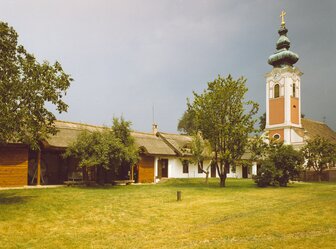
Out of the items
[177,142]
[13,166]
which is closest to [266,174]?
[177,142]

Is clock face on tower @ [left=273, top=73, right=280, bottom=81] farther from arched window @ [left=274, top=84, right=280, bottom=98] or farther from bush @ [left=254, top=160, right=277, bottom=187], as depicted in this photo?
bush @ [left=254, top=160, right=277, bottom=187]

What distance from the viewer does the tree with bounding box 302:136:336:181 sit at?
124 feet

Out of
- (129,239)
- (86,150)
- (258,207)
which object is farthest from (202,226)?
(86,150)

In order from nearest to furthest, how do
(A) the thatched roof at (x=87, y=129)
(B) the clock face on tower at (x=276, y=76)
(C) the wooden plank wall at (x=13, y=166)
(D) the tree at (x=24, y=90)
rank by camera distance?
(D) the tree at (x=24, y=90)
(C) the wooden plank wall at (x=13, y=166)
(A) the thatched roof at (x=87, y=129)
(B) the clock face on tower at (x=276, y=76)

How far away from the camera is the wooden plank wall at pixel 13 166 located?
23359mm

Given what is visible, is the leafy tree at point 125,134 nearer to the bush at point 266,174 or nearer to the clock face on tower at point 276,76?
the bush at point 266,174

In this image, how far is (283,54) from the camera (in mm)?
47312

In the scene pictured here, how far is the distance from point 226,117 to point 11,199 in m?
16.8

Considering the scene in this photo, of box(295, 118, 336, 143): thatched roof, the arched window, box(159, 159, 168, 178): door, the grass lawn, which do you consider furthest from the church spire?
the grass lawn

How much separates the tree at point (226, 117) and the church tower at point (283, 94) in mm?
20517

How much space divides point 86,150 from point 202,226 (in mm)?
14354

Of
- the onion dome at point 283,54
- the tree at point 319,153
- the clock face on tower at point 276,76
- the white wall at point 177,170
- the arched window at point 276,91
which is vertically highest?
the onion dome at point 283,54

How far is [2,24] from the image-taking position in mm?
15477

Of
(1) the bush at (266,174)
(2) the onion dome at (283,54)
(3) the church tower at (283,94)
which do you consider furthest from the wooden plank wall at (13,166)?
(2) the onion dome at (283,54)
